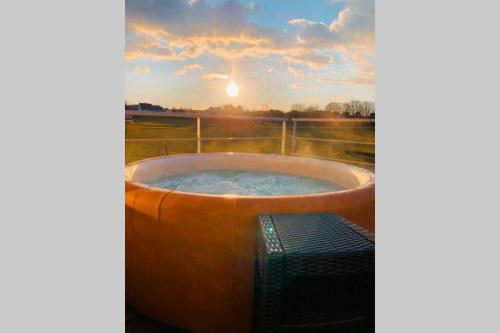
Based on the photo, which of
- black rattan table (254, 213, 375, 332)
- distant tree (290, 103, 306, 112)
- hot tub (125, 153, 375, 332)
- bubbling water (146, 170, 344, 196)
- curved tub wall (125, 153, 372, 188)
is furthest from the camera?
distant tree (290, 103, 306, 112)

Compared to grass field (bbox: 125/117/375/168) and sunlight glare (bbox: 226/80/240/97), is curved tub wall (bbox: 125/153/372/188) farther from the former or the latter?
sunlight glare (bbox: 226/80/240/97)

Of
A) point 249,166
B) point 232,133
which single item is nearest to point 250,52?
point 232,133

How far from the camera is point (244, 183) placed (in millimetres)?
2840

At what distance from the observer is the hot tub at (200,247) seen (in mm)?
1306

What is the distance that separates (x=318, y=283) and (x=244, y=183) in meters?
1.92

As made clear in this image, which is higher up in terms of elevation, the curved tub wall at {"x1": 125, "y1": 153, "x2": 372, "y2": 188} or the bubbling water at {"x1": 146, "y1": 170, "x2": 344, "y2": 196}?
the curved tub wall at {"x1": 125, "y1": 153, "x2": 372, "y2": 188}

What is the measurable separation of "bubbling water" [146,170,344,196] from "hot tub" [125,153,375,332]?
97cm

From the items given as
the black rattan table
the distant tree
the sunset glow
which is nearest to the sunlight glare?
the sunset glow

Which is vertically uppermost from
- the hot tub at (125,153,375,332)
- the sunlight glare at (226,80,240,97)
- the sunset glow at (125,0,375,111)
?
the sunset glow at (125,0,375,111)

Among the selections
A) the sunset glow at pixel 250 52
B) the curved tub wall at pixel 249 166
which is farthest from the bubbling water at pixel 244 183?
the sunset glow at pixel 250 52

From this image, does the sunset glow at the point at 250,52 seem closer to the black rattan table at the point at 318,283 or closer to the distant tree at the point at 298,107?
the distant tree at the point at 298,107

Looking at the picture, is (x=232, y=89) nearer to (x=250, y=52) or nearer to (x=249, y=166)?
(x=250, y=52)

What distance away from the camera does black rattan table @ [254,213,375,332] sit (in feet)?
3.05
